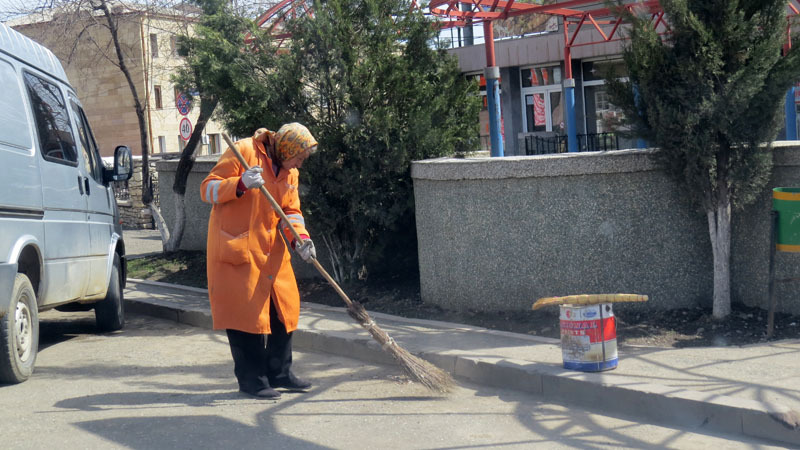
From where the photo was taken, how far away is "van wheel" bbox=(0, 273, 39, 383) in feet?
17.5

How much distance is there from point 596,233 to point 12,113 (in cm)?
443

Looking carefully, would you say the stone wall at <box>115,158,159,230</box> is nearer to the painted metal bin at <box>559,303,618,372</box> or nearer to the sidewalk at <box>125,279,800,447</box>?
the sidewalk at <box>125,279,800,447</box>

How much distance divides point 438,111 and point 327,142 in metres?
1.17

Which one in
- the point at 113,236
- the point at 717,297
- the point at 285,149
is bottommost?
the point at 717,297

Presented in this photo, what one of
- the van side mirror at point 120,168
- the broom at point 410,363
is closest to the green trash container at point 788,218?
the broom at point 410,363

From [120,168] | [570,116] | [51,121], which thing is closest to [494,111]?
[120,168]

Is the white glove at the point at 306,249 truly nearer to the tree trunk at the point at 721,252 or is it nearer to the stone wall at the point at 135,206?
the tree trunk at the point at 721,252

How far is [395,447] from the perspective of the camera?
4301mm

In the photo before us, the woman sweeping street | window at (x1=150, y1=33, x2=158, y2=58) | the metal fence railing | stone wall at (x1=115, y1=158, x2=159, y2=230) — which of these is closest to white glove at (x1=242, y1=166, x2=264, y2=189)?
the woman sweeping street

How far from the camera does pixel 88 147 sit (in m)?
7.57

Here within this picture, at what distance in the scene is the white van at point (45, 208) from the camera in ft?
17.7

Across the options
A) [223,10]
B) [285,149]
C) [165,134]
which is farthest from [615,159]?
[165,134]

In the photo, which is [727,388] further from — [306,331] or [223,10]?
[223,10]

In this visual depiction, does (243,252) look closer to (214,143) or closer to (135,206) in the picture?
(135,206)
